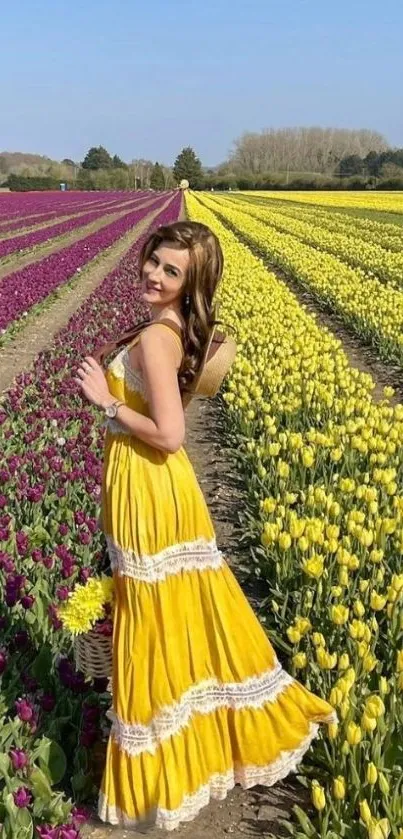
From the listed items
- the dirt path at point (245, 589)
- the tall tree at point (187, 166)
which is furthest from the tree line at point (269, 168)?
the dirt path at point (245, 589)

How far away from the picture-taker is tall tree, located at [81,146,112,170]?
497ft

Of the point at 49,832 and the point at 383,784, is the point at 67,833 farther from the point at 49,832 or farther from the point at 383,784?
the point at 383,784

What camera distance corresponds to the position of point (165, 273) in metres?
2.71

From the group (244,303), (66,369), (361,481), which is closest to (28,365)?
(66,369)

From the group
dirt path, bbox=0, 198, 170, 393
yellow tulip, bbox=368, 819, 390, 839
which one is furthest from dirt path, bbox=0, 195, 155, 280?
yellow tulip, bbox=368, 819, 390, 839

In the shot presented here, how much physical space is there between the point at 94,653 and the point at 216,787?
60 centimetres

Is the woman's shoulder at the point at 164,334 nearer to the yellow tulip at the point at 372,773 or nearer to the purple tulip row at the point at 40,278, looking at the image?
the yellow tulip at the point at 372,773

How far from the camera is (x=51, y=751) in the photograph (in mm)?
3055

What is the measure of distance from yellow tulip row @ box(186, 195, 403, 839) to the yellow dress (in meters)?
0.36

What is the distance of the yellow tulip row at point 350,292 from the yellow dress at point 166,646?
24.1ft

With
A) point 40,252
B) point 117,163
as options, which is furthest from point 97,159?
point 40,252

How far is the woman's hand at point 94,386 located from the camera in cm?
265

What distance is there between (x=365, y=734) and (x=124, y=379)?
145cm

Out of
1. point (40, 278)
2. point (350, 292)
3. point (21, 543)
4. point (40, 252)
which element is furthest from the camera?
point (40, 252)
